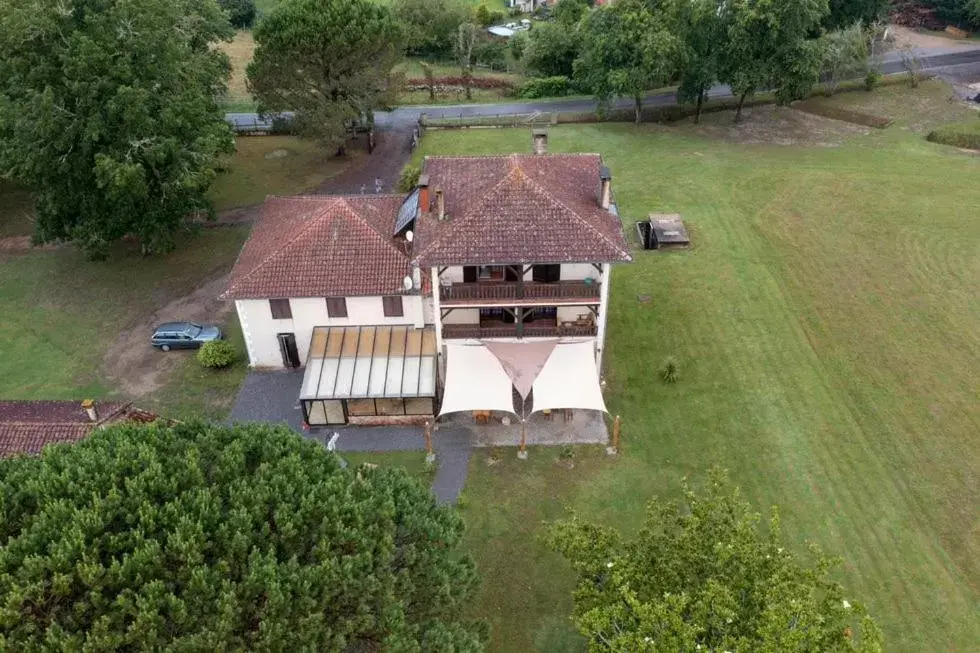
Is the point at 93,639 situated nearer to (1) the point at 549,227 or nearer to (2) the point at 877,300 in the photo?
(1) the point at 549,227

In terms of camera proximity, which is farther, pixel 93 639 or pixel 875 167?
pixel 875 167

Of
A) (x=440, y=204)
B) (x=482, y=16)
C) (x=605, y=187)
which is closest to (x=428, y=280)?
(x=440, y=204)

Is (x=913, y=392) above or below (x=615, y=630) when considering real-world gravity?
below

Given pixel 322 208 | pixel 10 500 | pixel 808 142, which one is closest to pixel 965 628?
pixel 10 500

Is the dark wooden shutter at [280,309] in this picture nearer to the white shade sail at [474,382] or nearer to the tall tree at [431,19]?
the white shade sail at [474,382]

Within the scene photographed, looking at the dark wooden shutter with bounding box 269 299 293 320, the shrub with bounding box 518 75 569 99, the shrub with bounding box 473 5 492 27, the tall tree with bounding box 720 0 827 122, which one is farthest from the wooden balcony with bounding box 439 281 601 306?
the shrub with bounding box 473 5 492 27

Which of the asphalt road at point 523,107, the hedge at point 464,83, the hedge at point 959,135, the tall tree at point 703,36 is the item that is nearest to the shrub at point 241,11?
the hedge at point 464,83

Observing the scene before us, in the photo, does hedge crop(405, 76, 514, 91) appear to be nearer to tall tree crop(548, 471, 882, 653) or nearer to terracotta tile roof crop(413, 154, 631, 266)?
terracotta tile roof crop(413, 154, 631, 266)
